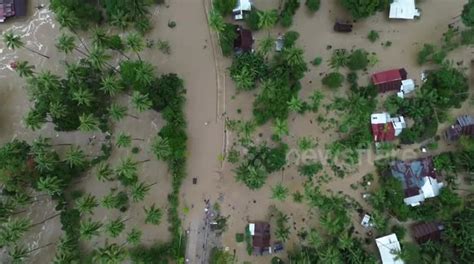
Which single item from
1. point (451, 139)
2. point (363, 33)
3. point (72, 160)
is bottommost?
point (72, 160)

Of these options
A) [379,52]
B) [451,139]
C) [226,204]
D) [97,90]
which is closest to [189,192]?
[226,204]

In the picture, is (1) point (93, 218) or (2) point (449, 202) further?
(1) point (93, 218)

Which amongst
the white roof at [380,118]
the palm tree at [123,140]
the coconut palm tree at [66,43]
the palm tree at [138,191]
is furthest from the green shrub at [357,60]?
the coconut palm tree at [66,43]

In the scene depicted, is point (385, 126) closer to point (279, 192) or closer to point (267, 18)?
point (279, 192)

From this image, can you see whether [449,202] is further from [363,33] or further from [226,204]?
[226,204]

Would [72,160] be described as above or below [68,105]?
below

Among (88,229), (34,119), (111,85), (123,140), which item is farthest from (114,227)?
(111,85)

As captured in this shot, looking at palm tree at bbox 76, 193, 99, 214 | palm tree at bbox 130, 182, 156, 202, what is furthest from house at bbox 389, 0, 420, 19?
palm tree at bbox 76, 193, 99, 214
